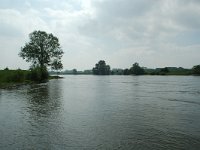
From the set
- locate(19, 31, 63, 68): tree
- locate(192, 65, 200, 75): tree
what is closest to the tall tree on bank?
locate(19, 31, 63, 68): tree

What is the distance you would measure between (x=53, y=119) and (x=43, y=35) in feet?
287

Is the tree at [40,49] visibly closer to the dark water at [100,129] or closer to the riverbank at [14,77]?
the riverbank at [14,77]

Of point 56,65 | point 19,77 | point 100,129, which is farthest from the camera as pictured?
point 56,65

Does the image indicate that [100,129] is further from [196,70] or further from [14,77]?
[196,70]

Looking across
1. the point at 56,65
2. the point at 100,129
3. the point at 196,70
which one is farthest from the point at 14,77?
the point at 196,70

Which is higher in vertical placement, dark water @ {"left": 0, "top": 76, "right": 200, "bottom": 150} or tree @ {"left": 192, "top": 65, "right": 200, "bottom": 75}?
tree @ {"left": 192, "top": 65, "right": 200, "bottom": 75}

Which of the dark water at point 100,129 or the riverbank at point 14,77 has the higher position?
the riverbank at point 14,77

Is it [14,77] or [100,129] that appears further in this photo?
[14,77]

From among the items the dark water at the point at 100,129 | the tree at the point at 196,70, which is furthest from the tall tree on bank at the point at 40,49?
the tree at the point at 196,70

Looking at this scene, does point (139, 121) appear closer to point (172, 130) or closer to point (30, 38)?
point (172, 130)

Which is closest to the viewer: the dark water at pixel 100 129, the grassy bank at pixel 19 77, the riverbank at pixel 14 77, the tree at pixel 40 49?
A: the dark water at pixel 100 129

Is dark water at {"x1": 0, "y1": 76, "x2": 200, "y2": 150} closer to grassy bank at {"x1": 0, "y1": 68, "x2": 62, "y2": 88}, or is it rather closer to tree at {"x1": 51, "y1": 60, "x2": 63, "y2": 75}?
grassy bank at {"x1": 0, "y1": 68, "x2": 62, "y2": 88}

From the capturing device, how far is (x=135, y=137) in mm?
16812

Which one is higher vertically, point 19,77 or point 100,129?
point 19,77
